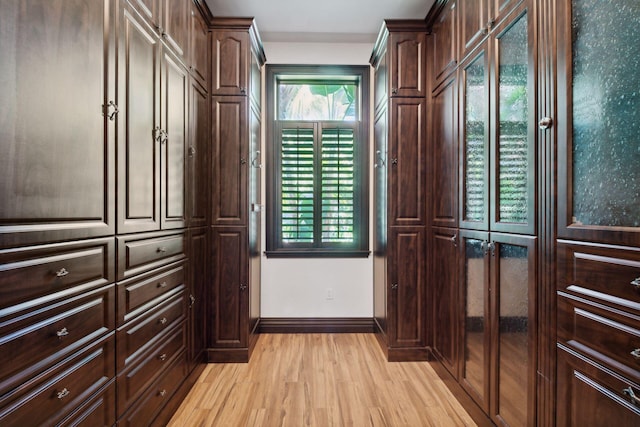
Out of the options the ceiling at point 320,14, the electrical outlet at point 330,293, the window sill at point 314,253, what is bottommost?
the electrical outlet at point 330,293

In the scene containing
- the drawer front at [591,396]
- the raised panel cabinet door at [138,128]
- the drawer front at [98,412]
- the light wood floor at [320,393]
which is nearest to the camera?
the drawer front at [591,396]

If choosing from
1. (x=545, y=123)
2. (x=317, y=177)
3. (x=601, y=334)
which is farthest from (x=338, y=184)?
(x=601, y=334)

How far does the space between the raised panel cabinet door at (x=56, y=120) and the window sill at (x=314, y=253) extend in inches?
81.7

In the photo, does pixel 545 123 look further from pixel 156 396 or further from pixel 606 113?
pixel 156 396

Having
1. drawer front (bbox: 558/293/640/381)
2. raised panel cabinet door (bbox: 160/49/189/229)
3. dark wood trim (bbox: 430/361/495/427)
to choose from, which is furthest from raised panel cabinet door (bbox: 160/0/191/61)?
dark wood trim (bbox: 430/361/495/427)

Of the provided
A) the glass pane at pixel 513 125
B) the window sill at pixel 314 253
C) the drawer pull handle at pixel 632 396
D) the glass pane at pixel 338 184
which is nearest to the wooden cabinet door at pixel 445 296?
the glass pane at pixel 513 125

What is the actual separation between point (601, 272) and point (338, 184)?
2.50 meters

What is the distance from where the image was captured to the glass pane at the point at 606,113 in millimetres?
1055

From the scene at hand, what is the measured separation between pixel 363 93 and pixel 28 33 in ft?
9.32

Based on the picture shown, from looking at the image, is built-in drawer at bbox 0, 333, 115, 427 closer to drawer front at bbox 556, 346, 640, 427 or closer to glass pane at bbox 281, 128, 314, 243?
drawer front at bbox 556, 346, 640, 427

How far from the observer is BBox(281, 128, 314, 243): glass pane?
3.47 m

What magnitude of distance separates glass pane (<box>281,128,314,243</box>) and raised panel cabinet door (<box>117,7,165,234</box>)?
5.47 feet

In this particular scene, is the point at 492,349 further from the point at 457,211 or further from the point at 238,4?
the point at 238,4

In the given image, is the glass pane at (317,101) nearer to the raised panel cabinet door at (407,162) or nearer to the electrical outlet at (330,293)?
the raised panel cabinet door at (407,162)
